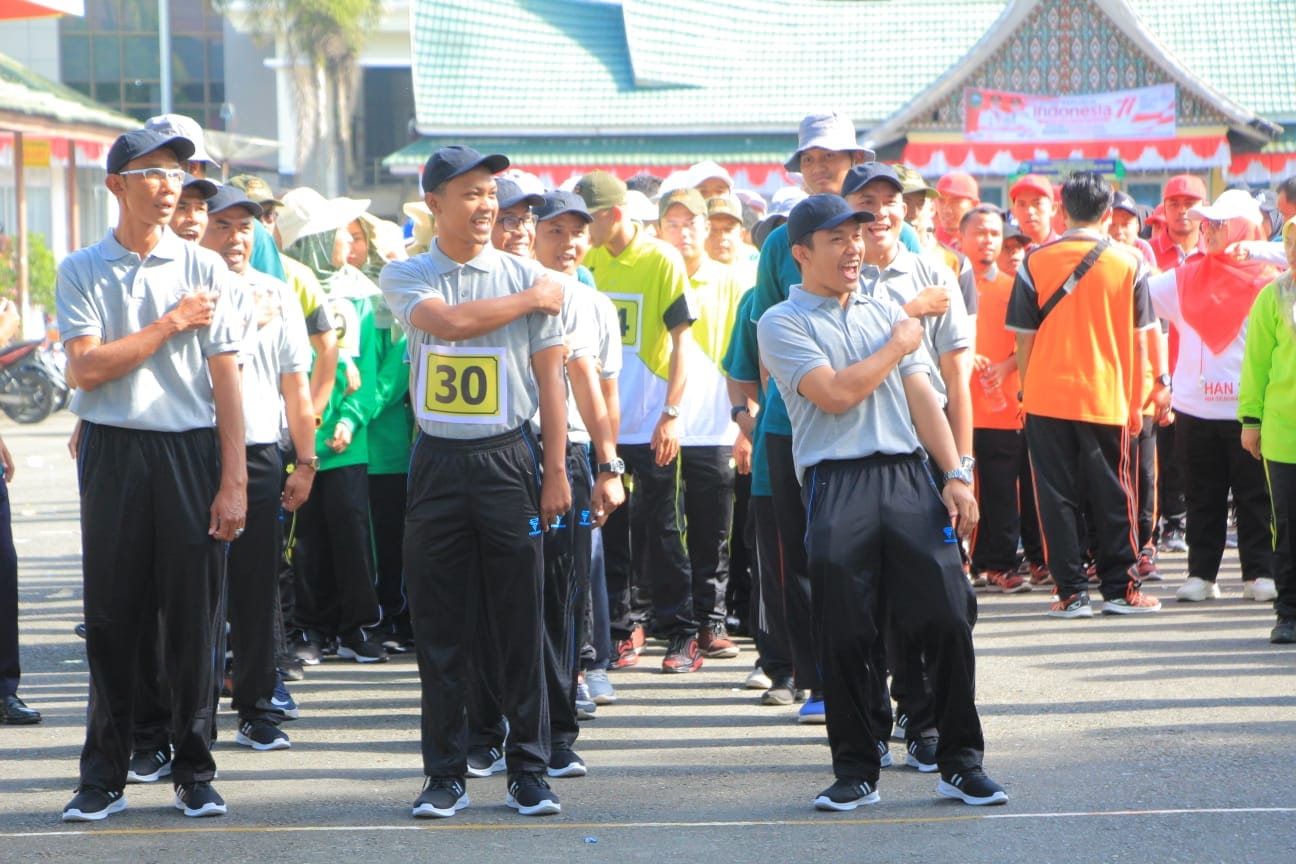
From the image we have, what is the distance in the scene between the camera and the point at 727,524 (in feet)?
28.3

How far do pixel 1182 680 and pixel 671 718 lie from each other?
2.24m

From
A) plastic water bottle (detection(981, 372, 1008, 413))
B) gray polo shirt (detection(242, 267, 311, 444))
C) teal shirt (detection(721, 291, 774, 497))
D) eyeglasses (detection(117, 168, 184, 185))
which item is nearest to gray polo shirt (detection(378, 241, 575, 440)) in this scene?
eyeglasses (detection(117, 168, 184, 185))

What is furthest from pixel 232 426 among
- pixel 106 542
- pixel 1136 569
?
pixel 1136 569

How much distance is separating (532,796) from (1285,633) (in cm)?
429

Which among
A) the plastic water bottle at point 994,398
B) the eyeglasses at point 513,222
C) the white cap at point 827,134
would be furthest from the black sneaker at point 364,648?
the plastic water bottle at point 994,398

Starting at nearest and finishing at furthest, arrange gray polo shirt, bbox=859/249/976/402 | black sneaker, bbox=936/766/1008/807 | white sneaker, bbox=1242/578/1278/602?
black sneaker, bbox=936/766/1008/807 → gray polo shirt, bbox=859/249/976/402 → white sneaker, bbox=1242/578/1278/602

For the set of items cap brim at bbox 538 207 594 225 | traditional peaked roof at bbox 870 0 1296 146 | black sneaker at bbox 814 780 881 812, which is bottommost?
black sneaker at bbox 814 780 881 812

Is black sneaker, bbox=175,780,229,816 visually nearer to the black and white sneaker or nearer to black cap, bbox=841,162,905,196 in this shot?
the black and white sneaker

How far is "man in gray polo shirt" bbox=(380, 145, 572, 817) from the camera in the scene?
5668 mm

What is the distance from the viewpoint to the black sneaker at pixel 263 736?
675 cm

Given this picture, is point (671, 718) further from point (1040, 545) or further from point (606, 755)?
point (1040, 545)

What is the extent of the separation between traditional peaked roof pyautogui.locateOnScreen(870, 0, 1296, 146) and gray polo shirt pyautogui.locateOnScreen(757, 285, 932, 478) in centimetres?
2146

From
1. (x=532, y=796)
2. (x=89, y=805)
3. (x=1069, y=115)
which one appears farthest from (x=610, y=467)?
(x=1069, y=115)

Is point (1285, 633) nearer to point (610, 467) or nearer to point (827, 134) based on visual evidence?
point (827, 134)
